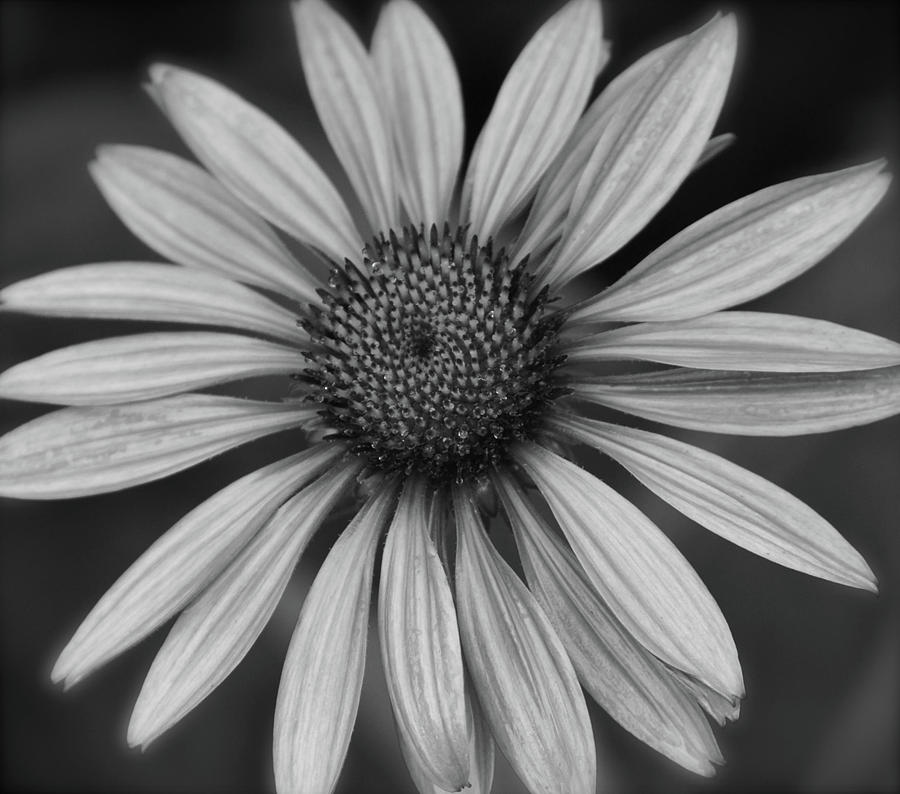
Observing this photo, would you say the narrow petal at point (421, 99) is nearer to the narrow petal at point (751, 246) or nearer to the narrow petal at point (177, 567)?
the narrow petal at point (751, 246)

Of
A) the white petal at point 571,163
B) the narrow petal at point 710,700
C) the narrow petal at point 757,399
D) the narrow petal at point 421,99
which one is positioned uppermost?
the narrow petal at point 421,99

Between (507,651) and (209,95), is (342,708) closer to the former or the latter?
(507,651)

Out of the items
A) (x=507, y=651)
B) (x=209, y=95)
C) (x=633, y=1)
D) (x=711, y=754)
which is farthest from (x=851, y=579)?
(x=633, y=1)

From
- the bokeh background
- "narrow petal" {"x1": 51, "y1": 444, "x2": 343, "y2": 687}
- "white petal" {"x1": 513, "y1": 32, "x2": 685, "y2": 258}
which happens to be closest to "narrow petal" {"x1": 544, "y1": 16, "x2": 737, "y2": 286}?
"white petal" {"x1": 513, "y1": 32, "x2": 685, "y2": 258}

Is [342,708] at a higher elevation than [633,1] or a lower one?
lower

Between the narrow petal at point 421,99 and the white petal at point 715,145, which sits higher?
the narrow petal at point 421,99

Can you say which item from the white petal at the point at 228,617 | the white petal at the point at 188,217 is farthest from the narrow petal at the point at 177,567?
the white petal at the point at 188,217
